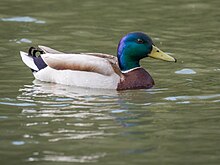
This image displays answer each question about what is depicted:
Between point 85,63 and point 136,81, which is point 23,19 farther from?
point 136,81

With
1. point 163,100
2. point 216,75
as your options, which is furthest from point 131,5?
point 163,100

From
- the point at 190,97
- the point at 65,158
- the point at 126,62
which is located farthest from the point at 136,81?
the point at 65,158

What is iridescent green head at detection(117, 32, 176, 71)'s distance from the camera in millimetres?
14625

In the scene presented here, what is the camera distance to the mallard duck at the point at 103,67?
14289 millimetres

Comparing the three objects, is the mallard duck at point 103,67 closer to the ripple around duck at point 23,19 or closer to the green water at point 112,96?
the green water at point 112,96

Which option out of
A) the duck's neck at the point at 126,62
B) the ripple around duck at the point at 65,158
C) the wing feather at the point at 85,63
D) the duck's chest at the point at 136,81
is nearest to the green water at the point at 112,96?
the ripple around duck at the point at 65,158

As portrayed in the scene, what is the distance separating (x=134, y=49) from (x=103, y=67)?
679 millimetres

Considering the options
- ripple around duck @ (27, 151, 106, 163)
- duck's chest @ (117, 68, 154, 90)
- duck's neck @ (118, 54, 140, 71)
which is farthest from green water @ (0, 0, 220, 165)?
duck's neck @ (118, 54, 140, 71)

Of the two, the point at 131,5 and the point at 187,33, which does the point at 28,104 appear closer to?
the point at 187,33

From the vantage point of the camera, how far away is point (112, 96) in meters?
13.7

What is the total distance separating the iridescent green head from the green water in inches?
19.0

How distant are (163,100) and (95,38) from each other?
4.64 meters

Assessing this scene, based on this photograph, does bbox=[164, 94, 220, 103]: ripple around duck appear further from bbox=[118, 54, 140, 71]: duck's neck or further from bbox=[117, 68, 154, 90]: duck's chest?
bbox=[118, 54, 140, 71]: duck's neck

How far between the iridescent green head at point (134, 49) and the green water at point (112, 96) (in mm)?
482
